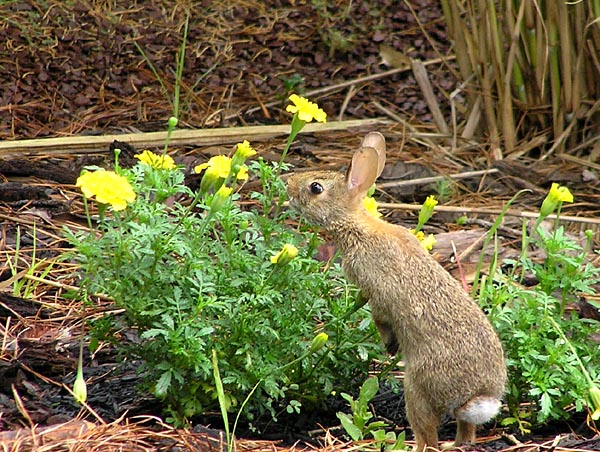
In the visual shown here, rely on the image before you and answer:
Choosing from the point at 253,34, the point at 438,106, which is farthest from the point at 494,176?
the point at 253,34

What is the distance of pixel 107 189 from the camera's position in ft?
10.5

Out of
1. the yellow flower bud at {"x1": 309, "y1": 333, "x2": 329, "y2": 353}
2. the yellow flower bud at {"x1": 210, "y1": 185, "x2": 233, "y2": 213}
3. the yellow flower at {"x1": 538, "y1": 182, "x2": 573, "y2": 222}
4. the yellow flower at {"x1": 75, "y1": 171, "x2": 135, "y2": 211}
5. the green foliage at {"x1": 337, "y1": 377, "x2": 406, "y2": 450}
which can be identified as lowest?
the green foliage at {"x1": 337, "y1": 377, "x2": 406, "y2": 450}

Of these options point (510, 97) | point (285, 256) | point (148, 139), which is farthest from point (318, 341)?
point (510, 97)

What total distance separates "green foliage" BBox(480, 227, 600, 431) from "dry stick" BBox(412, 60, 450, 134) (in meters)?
3.07

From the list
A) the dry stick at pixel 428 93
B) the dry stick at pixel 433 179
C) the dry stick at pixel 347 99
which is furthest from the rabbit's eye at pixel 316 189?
the dry stick at pixel 347 99

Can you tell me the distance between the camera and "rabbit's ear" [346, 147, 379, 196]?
3.91 m

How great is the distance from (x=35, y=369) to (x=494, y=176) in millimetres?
3379

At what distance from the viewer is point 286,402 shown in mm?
4016

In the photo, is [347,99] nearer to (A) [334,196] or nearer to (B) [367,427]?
(A) [334,196]

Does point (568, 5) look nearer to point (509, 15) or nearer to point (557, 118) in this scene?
point (509, 15)

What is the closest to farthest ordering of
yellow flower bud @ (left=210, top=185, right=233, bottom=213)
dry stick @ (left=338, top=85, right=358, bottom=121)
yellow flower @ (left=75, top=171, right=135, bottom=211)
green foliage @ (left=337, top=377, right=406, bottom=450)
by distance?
yellow flower @ (left=75, top=171, right=135, bottom=211) < yellow flower bud @ (left=210, top=185, right=233, bottom=213) < green foliage @ (left=337, top=377, right=406, bottom=450) < dry stick @ (left=338, top=85, right=358, bottom=121)

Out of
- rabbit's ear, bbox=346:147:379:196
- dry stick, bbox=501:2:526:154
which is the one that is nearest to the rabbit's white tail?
rabbit's ear, bbox=346:147:379:196

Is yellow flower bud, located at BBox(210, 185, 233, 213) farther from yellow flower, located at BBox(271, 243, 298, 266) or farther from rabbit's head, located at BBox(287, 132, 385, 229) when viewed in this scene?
rabbit's head, located at BBox(287, 132, 385, 229)

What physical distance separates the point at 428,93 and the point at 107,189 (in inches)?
173
